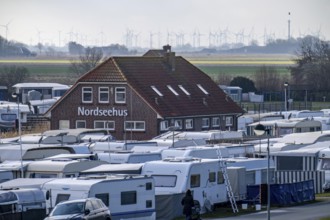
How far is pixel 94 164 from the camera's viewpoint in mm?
37344

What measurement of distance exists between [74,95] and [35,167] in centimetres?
2695

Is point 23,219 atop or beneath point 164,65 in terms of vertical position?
beneath

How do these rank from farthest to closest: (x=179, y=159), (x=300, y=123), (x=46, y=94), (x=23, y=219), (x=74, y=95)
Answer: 1. (x=46, y=94)
2. (x=74, y=95)
3. (x=300, y=123)
4. (x=179, y=159)
5. (x=23, y=219)

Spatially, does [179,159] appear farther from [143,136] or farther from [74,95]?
[74,95]

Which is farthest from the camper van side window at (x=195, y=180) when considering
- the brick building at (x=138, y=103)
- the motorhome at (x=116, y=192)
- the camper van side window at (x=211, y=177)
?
the brick building at (x=138, y=103)

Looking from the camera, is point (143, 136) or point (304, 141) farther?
point (143, 136)

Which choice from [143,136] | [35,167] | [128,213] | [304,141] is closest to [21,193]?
[128,213]

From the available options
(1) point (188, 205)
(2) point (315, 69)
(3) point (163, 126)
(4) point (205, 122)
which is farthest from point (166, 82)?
(2) point (315, 69)

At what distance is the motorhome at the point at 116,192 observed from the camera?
30.8m

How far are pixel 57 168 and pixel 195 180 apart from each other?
4.21m

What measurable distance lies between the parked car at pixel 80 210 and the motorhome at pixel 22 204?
1.46 m

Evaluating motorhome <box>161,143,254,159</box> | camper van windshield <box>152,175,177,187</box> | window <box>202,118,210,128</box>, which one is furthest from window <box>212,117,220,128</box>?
camper van windshield <box>152,175,177,187</box>

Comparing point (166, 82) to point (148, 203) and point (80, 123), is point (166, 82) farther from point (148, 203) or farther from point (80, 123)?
point (148, 203)

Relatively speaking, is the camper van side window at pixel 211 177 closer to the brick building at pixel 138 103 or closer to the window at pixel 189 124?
the brick building at pixel 138 103
